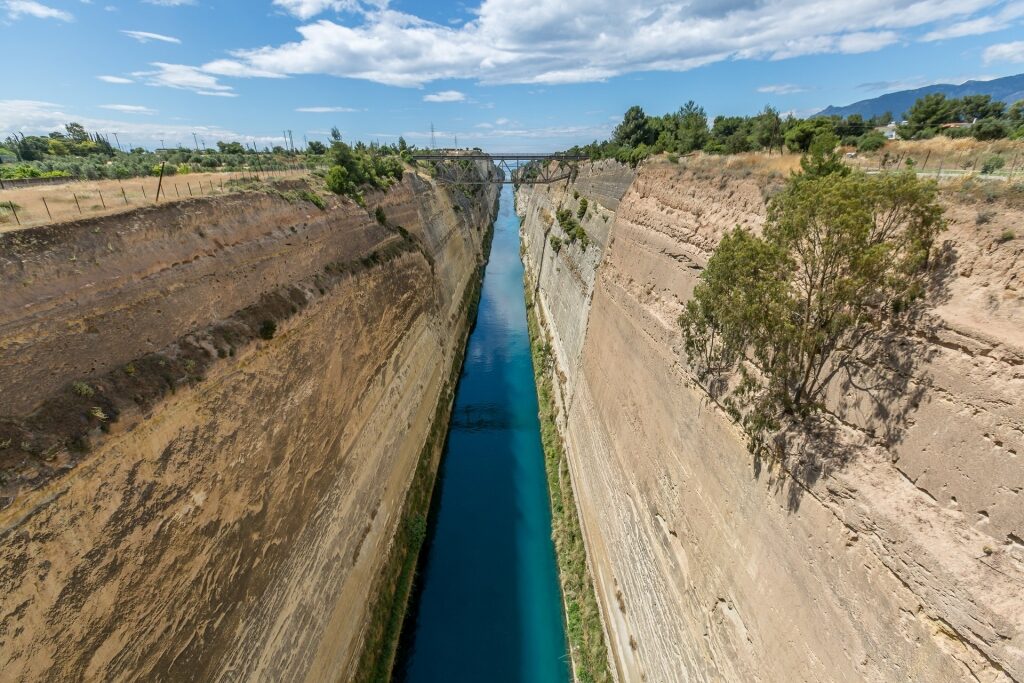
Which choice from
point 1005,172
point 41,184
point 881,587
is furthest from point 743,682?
point 41,184

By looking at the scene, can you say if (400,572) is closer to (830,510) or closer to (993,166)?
(830,510)

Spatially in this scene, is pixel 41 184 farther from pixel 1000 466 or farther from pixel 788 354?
pixel 1000 466

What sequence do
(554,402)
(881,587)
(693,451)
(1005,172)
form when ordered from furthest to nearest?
(554,402) < (693,451) < (1005,172) < (881,587)

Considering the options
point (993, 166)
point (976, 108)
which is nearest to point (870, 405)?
point (993, 166)

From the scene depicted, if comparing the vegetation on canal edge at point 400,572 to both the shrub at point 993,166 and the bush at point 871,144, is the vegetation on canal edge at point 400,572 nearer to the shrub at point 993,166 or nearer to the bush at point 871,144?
the shrub at point 993,166

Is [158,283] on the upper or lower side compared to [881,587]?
upper

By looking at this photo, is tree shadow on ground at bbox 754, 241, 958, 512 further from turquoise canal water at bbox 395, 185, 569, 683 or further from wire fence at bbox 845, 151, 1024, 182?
turquoise canal water at bbox 395, 185, 569, 683

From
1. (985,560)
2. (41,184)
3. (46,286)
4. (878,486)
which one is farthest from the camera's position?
(41,184)
